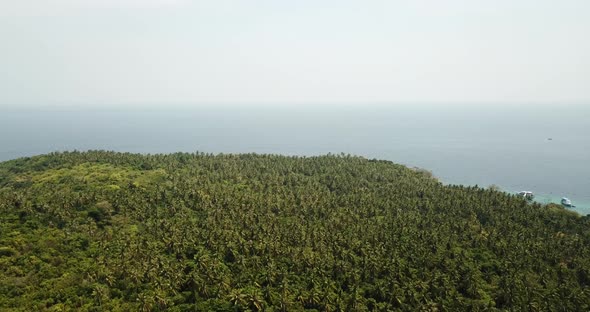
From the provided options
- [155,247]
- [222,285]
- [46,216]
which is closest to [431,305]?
[222,285]

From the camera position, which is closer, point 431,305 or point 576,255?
point 431,305

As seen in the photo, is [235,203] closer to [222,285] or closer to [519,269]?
[222,285]

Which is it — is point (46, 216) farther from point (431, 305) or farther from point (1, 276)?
point (431, 305)

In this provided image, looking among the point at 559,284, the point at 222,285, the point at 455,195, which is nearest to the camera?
the point at 222,285

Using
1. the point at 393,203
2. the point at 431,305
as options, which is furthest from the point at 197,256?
the point at 393,203

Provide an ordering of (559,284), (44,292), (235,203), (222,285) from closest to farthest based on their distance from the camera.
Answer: (44,292) → (222,285) → (559,284) → (235,203)

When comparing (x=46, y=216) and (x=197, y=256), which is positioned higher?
(x=46, y=216)
